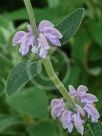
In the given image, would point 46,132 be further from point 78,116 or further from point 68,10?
point 78,116

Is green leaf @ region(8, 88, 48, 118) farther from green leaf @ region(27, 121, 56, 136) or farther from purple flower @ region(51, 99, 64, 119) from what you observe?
purple flower @ region(51, 99, 64, 119)

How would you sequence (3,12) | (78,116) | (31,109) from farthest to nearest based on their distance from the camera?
→ (3,12) < (31,109) < (78,116)

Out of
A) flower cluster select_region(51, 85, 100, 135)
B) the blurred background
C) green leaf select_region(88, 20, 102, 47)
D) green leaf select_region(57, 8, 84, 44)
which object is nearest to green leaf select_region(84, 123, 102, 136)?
flower cluster select_region(51, 85, 100, 135)

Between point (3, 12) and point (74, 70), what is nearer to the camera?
point (74, 70)

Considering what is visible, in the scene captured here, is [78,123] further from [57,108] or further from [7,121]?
[7,121]

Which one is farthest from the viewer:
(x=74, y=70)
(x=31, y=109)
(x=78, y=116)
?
(x=74, y=70)

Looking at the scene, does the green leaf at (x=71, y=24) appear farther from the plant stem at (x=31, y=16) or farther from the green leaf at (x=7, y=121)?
the green leaf at (x=7, y=121)

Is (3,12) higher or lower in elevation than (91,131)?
lower

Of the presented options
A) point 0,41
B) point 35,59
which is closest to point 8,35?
point 0,41
